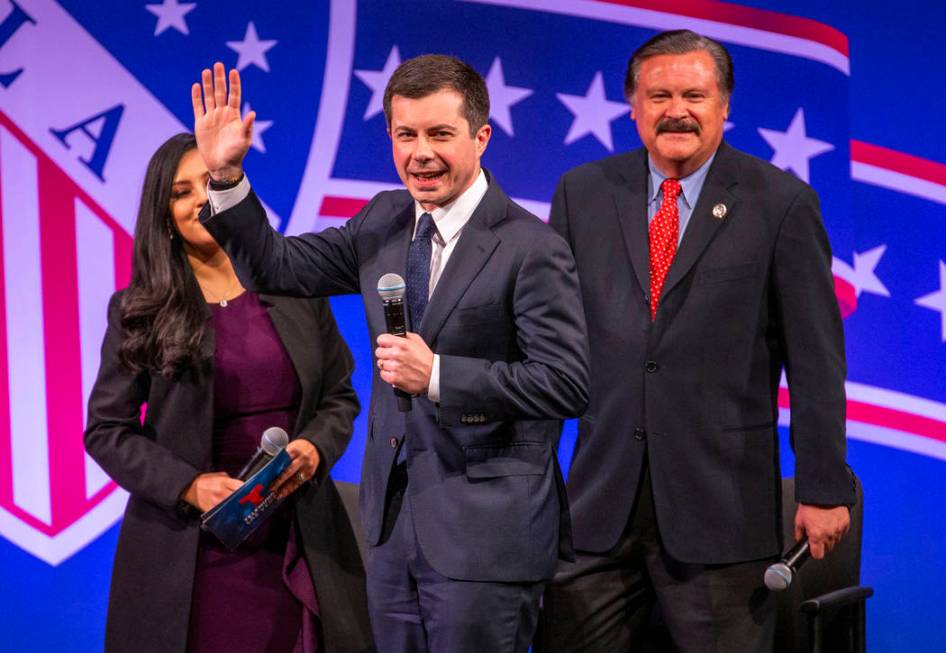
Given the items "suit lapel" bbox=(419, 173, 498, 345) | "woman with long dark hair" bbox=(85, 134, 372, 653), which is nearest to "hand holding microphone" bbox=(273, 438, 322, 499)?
"woman with long dark hair" bbox=(85, 134, 372, 653)

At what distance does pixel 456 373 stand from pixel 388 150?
6.50 feet

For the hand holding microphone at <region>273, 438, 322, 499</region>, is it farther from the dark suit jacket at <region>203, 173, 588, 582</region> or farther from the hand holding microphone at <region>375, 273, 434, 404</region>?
the hand holding microphone at <region>375, 273, 434, 404</region>

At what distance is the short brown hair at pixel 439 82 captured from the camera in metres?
2.11

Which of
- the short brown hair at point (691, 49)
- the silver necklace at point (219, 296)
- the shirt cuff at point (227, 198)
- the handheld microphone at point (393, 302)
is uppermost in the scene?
the short brown hair at point (691, 49)

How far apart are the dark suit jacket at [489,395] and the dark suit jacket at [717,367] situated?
1.18 ft

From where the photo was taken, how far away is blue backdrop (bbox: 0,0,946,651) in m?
3.77

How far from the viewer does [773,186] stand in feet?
8.11

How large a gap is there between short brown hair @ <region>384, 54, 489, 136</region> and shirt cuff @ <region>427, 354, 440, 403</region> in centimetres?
46

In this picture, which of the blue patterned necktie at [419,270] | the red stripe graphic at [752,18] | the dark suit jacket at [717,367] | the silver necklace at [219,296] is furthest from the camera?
the red stripe graphic at [752,18]

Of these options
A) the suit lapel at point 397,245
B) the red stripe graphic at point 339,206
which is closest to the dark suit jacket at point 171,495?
the suit lapel at point 397,245

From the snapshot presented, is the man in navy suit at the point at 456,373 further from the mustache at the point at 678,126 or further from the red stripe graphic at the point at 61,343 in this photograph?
the red stripe graphic at the point at 61,343

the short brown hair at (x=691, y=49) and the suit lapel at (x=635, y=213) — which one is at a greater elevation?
the short brown hair at (x=691, y=49)

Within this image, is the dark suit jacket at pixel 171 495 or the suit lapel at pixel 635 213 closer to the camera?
the suit lapel at pixel 635 213

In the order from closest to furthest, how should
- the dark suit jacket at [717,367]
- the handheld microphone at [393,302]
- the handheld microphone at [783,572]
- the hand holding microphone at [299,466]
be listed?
1. the handheld microphone at [393,302]
2. the handheld microphone at [783,572]
3. the dark suit jacket at [717,367]
4. the hand holding microphone at [299,466]
